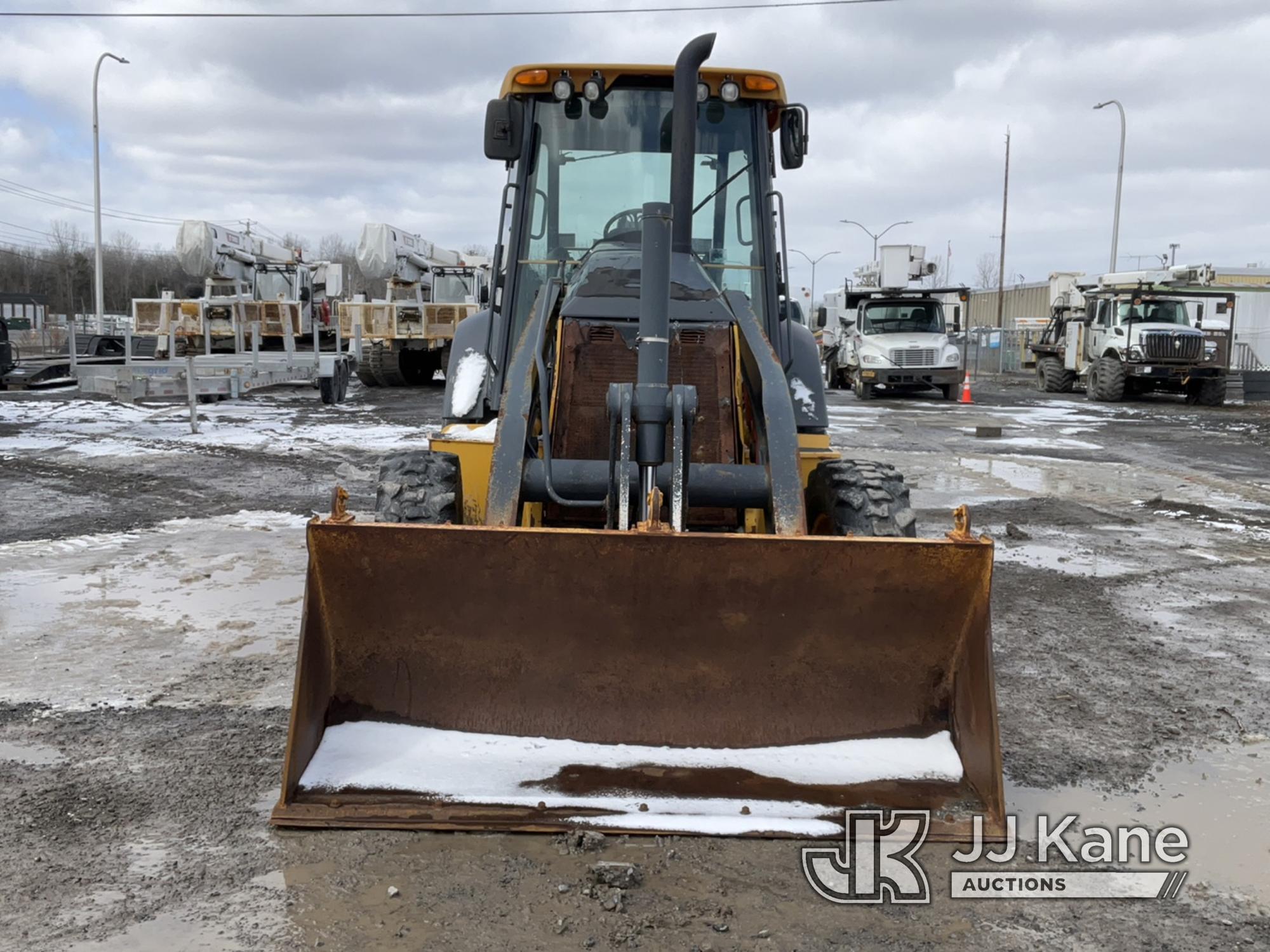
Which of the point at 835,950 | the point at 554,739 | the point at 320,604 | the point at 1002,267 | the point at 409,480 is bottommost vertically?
the point at 835,950

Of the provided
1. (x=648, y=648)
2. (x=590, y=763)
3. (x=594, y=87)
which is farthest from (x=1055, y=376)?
(x=590, y=763)

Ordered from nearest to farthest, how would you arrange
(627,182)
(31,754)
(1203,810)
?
(1203,810) < (31,754) < (627,182)

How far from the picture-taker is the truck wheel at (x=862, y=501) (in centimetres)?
444

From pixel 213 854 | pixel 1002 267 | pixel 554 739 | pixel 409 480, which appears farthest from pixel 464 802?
pixel 1002 267

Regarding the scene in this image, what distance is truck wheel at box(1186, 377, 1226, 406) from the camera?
76.8 ft

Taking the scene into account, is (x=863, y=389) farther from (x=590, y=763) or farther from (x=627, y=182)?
(x=590, y=763)

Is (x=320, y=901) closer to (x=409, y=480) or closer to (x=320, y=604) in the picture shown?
(x=320, y=604)

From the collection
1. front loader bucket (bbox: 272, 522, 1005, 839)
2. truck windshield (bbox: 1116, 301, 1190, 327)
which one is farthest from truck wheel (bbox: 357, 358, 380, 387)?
front loader bucket (bbox: 272, 522, 1005, 839)

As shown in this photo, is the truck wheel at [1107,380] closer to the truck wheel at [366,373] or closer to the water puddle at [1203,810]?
the truck wheel at [366,373]

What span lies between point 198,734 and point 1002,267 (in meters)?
40.6

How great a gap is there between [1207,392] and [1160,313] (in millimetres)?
1961

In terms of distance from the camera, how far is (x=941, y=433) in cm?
1669

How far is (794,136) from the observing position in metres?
5.36

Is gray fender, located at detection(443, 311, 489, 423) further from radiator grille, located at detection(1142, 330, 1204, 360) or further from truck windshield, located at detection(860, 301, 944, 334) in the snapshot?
radiator grille, located at detection(1142, 330, 1204, 360)
